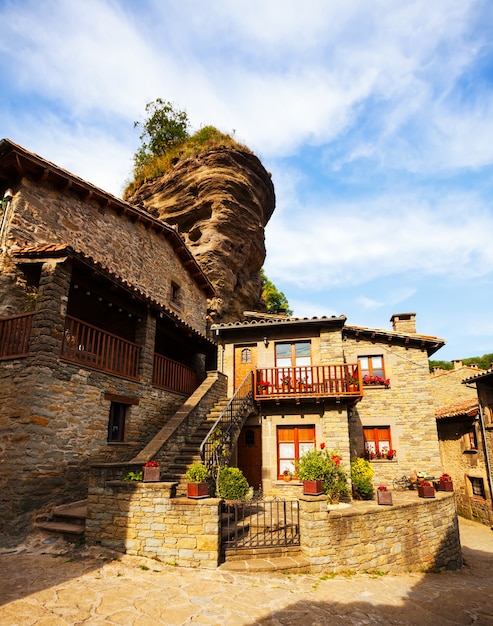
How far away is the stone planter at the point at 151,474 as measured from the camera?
7492 millimetres

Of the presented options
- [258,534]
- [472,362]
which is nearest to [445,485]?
[258,534]

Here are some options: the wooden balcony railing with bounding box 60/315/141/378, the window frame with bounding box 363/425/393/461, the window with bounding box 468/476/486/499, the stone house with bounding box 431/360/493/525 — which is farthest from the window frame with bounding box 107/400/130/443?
the window with bounding box 468/476/486/499

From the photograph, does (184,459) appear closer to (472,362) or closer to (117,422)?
(117,422)

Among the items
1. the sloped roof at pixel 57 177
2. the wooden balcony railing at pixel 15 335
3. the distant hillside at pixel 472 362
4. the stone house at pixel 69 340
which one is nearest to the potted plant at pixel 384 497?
the stone house at pixel 69 340

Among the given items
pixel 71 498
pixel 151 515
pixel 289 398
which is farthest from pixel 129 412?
pixel 289 398

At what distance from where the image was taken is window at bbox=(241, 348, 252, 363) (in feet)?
49.2

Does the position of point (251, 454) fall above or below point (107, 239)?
below

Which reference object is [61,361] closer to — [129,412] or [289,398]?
[129,412]

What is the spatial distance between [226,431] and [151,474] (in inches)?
149

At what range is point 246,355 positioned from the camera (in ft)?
49.5

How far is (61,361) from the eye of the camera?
28.8 ft

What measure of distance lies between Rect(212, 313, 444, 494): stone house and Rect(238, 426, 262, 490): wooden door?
3 cm

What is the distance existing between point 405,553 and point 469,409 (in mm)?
11053

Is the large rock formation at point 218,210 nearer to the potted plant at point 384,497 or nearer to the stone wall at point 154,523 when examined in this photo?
the potted plant at point 384,497
